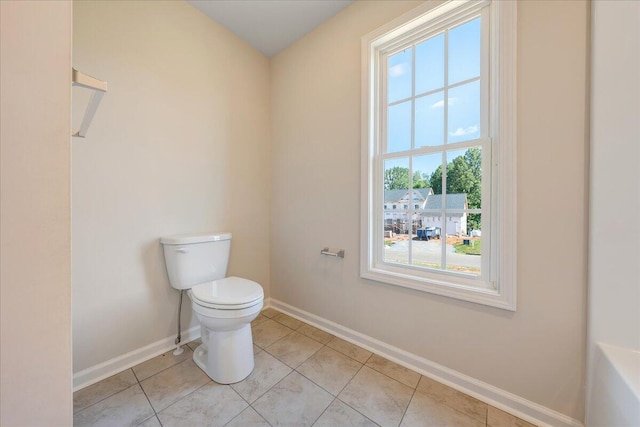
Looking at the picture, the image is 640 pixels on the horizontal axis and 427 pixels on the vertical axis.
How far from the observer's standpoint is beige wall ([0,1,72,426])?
1.50 ft

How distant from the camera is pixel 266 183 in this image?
87.0 inches

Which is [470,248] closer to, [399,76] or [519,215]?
[519,215]

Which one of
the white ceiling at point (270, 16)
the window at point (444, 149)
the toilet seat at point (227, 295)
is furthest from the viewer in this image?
the white ceiling at point (270, 16)

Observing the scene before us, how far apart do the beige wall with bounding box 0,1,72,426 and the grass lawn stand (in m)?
1.54

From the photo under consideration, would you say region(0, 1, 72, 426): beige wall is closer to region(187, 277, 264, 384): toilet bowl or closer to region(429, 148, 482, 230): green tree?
region(187, 277, 264, 384): toilet bowl

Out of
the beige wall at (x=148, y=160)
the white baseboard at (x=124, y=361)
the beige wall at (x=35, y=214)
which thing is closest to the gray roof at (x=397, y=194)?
the beige wall at (x=148, y=160)

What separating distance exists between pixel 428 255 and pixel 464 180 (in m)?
0.47

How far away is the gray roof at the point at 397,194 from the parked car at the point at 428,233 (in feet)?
0.63

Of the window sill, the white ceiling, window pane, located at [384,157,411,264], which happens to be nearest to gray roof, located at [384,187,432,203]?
window pane, located at [384,157,411,264]

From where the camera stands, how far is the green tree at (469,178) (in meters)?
1.27

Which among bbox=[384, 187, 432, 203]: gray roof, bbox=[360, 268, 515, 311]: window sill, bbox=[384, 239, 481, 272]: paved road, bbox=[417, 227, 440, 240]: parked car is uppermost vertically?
bbox=[384, 187, 432, 203]: gray roof

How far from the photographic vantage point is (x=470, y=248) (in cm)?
131

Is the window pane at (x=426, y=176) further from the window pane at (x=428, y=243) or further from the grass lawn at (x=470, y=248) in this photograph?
the grass lawn at (x=470, y=248)

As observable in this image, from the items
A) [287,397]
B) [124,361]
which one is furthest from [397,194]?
[124,361]
